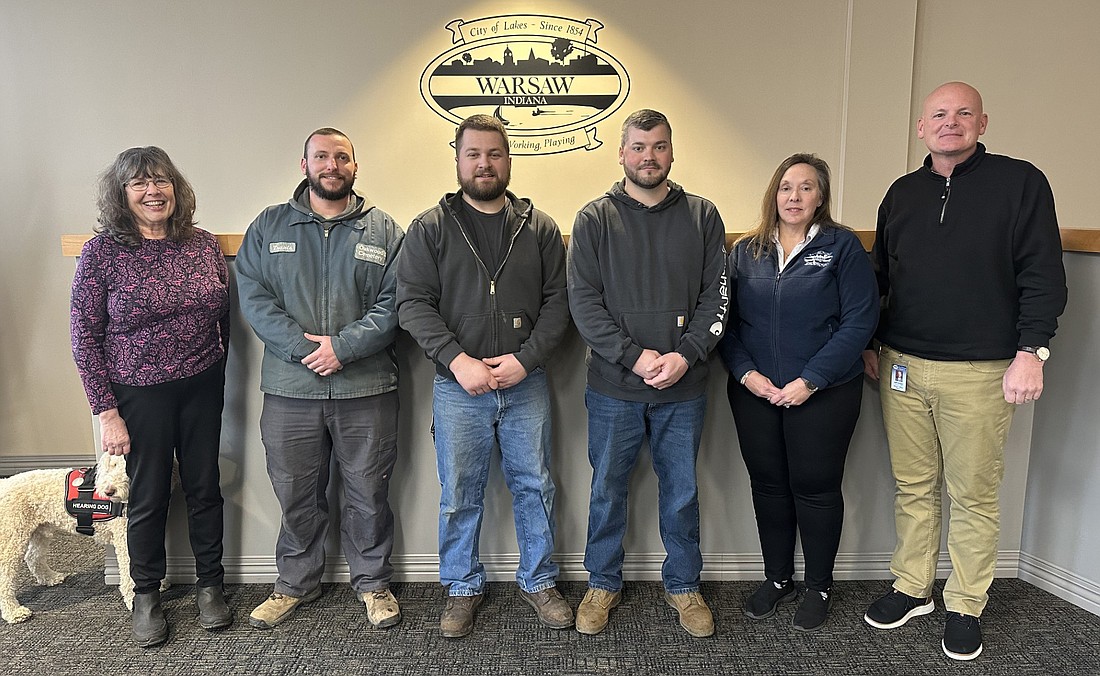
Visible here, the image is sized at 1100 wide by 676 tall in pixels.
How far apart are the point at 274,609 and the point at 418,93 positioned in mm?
2624

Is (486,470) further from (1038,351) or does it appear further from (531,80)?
(531,80)

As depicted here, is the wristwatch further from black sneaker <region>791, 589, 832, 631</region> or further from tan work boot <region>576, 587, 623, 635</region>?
tan work boot <region>576, 587, 623, 635</region>

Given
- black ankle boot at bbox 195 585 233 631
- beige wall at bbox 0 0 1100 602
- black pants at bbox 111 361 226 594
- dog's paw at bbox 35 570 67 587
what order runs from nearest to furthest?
black pants at bbox 111 361 226 594 → black ankle boot at bbox 195 585 233 631 → dog's paw at bbox 35 570 67 587 → beige wall at bbox 0 0 1100 602

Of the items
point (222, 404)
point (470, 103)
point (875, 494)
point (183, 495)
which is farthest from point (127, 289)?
point (875, 494)

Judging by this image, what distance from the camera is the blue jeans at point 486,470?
2232mm

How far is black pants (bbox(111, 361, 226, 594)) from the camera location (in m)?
2.20

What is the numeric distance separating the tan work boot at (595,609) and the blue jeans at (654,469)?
2cm

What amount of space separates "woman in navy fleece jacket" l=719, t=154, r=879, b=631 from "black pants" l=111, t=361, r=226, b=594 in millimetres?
1704

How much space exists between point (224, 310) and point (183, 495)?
28.7 inches

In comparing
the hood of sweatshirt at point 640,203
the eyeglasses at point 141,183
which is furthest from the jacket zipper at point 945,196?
the eyeglasses at point 141,183

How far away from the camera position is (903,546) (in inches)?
92.0

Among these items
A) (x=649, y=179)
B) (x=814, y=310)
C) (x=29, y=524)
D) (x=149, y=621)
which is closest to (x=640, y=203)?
(x=649, y=179)

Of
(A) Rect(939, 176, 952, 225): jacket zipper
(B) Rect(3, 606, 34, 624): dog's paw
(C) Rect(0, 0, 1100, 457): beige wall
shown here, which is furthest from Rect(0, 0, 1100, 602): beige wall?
(B) Rect(3, 606, 34, 624): dog's paw

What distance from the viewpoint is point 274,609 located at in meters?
2.34
